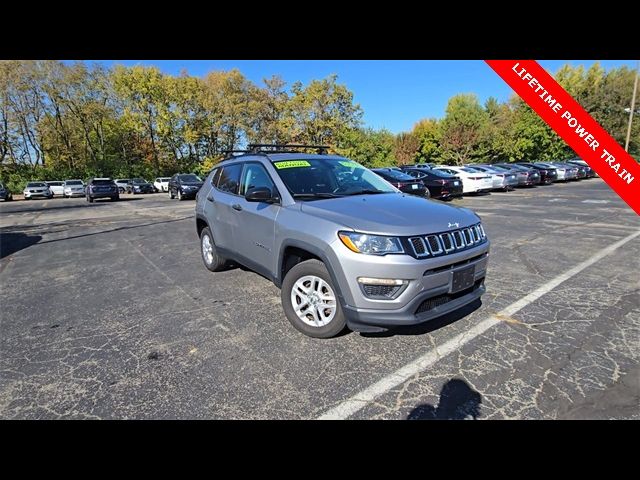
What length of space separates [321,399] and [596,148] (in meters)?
2.49

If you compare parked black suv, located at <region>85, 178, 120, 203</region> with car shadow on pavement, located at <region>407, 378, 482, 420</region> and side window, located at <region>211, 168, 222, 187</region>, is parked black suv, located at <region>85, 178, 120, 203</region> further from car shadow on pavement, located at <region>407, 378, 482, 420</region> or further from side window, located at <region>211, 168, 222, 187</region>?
car shadow on pavement, located at <region>407, 378, 482, 420</region>

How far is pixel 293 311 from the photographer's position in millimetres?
3424

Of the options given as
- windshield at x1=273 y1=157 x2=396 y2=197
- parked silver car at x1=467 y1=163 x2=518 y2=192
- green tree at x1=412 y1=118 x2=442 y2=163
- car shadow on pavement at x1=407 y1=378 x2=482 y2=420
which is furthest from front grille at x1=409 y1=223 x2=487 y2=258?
green tree at x1=412 y1=118 x2=442 y2=163

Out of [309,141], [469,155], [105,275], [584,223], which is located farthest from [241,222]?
[469,155]

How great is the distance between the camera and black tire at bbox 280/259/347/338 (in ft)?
10.1

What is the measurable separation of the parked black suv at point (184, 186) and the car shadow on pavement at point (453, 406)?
833 inches

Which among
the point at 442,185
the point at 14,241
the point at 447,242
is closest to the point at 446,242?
the point at 447,242

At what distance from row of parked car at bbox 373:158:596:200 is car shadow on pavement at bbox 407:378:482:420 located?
10609 millimetres

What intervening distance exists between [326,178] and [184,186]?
20187 mm

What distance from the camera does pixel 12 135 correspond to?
130 ft

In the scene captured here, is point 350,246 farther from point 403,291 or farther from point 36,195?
point 36,195

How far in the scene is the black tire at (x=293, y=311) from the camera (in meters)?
3.09

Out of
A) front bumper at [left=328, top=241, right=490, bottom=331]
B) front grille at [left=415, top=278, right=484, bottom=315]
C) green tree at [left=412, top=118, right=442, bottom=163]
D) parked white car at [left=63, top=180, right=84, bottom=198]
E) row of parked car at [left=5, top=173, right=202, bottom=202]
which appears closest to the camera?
front bumper at [left=328, top=241, right=490, bottom=331]
